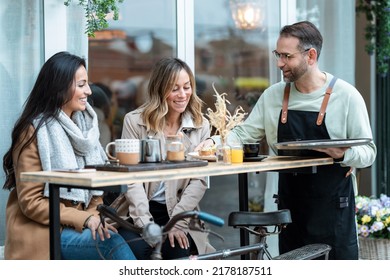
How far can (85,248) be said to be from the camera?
2951 mm

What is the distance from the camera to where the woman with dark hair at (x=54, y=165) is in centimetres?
295

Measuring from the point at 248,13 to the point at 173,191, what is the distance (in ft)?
6.91

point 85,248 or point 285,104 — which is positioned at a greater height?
point 285,104

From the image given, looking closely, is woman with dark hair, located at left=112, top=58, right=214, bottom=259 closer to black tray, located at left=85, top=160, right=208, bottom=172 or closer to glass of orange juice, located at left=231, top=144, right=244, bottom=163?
glass of orange juice, located at left=231, top=144, right=244, bottom=163

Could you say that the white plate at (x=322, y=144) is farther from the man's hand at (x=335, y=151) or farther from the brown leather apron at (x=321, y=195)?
the brown leather apron at (x=321, y=195)

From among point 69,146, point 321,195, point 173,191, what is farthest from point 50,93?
point 321,195

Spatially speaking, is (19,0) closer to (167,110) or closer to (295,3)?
(167,110)

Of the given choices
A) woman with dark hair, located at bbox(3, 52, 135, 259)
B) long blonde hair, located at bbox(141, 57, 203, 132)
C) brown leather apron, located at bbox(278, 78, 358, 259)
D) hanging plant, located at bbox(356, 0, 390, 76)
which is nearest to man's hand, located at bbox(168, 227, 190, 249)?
woman with dark hair, located at bbox(3, 52, 135, 259)

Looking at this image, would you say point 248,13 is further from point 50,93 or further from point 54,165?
point 54,165

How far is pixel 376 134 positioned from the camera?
19.9 ft

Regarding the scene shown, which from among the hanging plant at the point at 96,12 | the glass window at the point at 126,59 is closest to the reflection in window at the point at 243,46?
the hanging plant at the point at 96,12

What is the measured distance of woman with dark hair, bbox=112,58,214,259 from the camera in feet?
11.2

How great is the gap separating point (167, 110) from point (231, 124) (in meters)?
0.38
